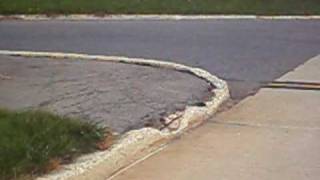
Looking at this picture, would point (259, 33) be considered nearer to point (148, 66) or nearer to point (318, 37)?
point (318, 37)

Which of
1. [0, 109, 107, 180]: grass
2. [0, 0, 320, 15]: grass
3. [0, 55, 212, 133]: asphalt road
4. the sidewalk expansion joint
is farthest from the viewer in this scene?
[0, 0, 320, 15]: grass

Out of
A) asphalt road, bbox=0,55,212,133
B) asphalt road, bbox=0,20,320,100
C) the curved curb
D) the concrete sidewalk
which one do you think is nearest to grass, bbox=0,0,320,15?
asphalt road, bbox=0,20,320,100

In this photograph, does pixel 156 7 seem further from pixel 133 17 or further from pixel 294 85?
pixel 294 85

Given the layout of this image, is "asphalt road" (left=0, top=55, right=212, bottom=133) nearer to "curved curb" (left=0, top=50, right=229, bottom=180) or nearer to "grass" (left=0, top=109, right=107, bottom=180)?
"curved curb" (left=0, top=50, right=229, bottom=180)

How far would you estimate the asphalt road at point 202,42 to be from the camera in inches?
493

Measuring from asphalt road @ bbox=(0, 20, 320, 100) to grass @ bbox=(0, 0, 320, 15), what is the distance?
62.4 inches

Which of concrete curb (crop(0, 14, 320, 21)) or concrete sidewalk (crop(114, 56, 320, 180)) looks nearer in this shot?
concrete sidewalk (crop(114, 56, 320, 180))

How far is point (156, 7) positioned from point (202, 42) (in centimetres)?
662

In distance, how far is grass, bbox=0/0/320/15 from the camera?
2191cm

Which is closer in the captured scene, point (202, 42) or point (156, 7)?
point (202, 42)

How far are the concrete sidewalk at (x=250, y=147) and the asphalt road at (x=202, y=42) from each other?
103 cm

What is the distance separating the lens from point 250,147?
7594mm

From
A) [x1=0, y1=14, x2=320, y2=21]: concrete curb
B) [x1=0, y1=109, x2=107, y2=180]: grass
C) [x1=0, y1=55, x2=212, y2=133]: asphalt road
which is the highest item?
[x1=0, y1=109, x2=107, y2=180]: grass

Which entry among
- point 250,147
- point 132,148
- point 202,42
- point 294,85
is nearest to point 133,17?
point 202,42
